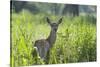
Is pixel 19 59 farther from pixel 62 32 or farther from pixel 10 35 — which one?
pixel 62 32

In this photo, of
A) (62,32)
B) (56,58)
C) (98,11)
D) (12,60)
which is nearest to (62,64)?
(56,58)

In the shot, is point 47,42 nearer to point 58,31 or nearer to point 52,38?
point 52,38

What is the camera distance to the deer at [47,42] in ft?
7.39

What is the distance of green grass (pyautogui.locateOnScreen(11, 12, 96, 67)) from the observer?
7.14 feet

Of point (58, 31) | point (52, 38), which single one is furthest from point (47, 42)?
point (58, 31)

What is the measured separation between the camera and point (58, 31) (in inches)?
91.8

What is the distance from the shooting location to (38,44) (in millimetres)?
2250

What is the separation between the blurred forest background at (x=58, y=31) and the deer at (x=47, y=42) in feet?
0.12

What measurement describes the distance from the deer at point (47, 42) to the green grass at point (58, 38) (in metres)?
0.04

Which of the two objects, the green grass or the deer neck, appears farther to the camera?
the deer neck

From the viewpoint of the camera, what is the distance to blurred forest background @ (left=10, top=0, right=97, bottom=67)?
7.14 ft

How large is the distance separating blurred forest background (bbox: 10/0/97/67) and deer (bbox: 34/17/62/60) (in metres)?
0.04

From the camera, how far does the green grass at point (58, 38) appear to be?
2176 millimetres

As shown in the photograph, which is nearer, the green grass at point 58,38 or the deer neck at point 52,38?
the green grass at point 58,38
